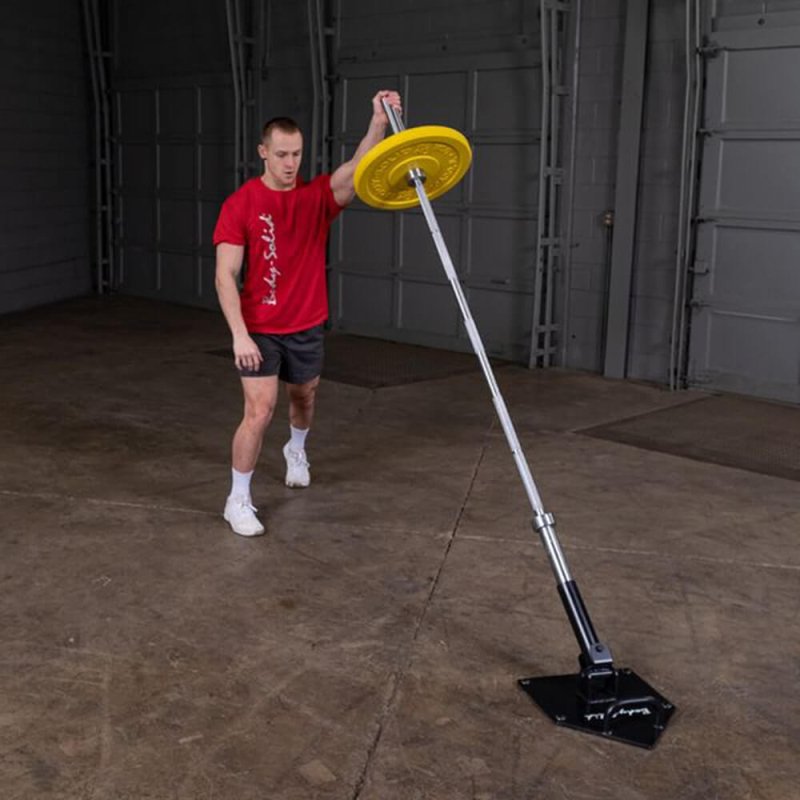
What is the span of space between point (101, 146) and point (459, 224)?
4687 mm

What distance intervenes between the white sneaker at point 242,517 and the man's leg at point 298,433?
531 millimetres

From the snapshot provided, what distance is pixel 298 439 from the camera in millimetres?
4934

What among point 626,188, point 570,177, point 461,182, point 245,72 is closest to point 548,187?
point 570,177

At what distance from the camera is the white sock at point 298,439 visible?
16.1ft

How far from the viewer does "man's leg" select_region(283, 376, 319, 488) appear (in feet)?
15.4

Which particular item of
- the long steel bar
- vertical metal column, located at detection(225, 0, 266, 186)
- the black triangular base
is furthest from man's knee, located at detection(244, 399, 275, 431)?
vertical metal column, located at detection(225, 0, 266, 186)

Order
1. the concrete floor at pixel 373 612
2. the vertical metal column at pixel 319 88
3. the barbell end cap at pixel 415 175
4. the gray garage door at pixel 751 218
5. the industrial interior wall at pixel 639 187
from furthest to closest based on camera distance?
the vertical metal column at pixel 319 88, the industrial interior wall at pixel 639 187, the gray garage door at pixel 751 218, the barbell end cap at pixel 415 175, the concrete floor at pixel 373 612

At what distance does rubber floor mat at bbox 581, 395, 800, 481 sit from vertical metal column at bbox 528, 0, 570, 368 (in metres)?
1.40

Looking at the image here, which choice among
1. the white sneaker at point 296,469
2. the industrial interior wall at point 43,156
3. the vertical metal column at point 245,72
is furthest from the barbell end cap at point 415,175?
the industrial interior wall at point 43,156

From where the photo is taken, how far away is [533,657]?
3342 millimetres

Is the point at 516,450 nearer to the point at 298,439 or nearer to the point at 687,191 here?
the point at 298,439

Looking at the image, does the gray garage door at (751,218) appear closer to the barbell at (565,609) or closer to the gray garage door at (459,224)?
the gray garage door at (459,224)

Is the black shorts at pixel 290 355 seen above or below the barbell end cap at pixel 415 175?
below

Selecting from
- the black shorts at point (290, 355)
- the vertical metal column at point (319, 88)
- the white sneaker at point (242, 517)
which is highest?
the vertical metal column at point (319, 88)
